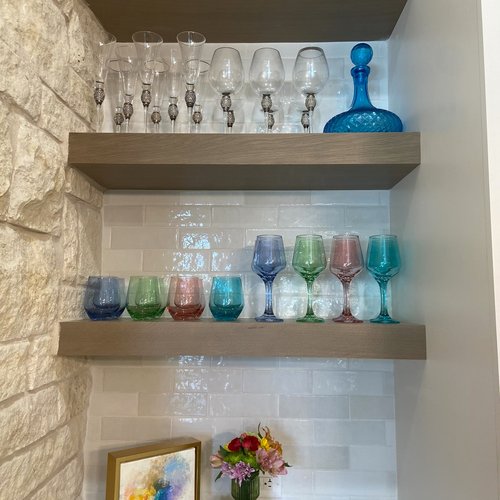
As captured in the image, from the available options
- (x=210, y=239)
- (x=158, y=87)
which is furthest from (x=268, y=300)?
(x=158, y=87)

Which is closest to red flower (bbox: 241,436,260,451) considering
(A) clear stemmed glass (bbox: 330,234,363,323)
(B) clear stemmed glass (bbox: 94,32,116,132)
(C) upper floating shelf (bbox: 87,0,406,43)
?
(A) clear stemmed glass (bbox: 330,234,363,323)

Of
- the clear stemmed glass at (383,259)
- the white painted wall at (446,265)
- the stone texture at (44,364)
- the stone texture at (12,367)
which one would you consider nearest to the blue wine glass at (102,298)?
the stone texture at (44,364)

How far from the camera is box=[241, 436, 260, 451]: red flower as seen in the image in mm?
1296

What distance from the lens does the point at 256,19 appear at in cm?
143

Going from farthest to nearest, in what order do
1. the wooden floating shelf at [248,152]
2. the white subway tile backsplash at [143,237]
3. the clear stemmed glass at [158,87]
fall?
1. the white subway tile backsplash at [143,237]
2. the clear stemmed glass at [158,87]
3. the wooden floating shelf at [248,152]

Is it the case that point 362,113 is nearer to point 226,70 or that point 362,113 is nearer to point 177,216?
point 226,70

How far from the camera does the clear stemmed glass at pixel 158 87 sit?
141 cm

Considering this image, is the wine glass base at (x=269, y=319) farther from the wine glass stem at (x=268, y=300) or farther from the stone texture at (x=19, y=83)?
the stone texture at (x=19, y=83)

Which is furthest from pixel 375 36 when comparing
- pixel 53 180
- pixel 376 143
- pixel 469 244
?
pixel 53 180

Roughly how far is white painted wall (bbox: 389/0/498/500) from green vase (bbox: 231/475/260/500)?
450mm

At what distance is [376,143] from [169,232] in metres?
0.73

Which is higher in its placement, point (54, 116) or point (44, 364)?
point (54, 116)

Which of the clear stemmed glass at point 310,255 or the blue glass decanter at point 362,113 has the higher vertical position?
the blue glass decanter at point 362,113

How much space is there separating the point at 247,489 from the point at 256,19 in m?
1.45
